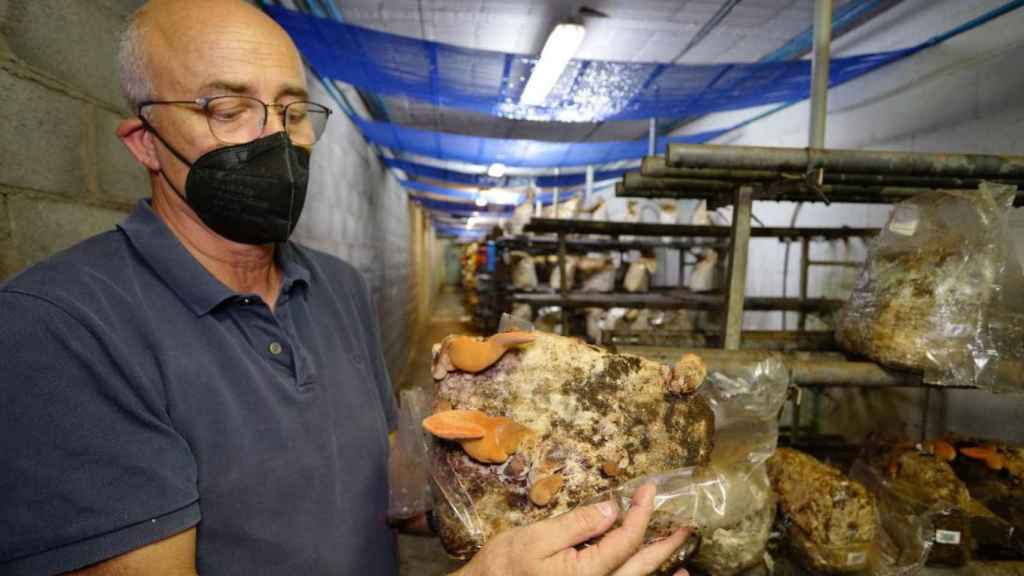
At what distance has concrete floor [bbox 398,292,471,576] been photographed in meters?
2.70

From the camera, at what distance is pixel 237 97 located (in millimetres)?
1135

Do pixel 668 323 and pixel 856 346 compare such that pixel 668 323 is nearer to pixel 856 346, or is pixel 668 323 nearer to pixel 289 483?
pixel 856 346

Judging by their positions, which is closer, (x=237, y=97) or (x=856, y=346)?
(x=237, y=97)

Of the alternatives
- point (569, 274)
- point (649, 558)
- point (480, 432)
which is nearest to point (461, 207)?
point (569, 274)

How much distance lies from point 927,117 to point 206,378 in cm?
511

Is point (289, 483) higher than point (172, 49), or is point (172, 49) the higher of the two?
point (172, 49)

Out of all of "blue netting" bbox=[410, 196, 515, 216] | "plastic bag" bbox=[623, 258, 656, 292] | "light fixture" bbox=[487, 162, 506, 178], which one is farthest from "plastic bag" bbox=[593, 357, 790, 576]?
"blue netting" bbox=[410, 196, 515, 216]

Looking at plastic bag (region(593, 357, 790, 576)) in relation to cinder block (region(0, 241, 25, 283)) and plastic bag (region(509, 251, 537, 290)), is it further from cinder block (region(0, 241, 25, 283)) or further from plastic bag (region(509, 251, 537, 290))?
plastic bag (region(509, 251, 537, 290))

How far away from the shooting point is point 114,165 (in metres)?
1.68

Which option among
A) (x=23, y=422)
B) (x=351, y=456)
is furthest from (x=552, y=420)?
(x=23, y=422)

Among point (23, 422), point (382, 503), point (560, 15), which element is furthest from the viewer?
point (560, 15)

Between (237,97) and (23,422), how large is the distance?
0.84 meters

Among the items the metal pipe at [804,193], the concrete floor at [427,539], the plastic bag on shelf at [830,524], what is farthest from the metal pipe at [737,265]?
the concrete floor at [427,539]

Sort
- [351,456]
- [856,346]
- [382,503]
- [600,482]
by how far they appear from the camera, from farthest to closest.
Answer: [856,346], [382,503], [351,456], [600,482]
